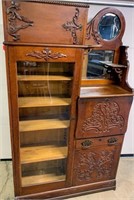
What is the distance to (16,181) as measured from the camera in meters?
1.71

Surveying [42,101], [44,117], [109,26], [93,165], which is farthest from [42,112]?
[109,26]

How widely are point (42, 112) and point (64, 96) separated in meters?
0.27

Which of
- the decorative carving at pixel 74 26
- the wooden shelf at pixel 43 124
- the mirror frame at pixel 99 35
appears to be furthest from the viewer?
the mirror frame at pixel 99 35

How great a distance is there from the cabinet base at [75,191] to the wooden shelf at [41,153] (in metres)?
0.37

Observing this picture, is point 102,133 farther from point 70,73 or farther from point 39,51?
point 39,51

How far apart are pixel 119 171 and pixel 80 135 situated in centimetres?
100

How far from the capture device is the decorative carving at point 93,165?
183 cm

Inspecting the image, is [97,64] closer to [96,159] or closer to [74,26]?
[74,26]

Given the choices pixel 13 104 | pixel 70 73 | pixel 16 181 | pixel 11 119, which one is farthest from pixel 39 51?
pixel 16 181

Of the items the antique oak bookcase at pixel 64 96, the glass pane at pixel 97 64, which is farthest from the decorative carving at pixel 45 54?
the glass pane at pixel 97 64

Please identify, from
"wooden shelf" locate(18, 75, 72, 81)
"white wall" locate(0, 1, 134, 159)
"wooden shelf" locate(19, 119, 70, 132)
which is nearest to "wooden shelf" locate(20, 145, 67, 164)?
"wooden shelf" locate(19, 119, 70, 132)

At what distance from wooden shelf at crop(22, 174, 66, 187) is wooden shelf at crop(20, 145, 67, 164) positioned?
24cm

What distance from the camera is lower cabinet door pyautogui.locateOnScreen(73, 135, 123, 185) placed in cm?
179

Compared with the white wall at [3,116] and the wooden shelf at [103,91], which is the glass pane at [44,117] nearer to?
the wooden shelf at [103,91]
